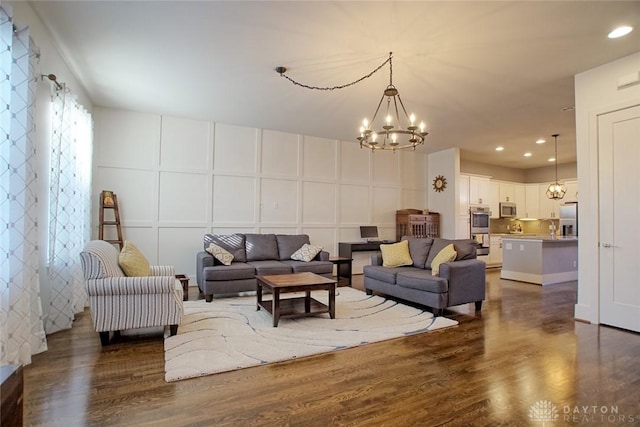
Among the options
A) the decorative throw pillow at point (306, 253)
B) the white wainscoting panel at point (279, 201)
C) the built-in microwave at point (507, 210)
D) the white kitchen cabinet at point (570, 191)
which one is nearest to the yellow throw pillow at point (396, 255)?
the decorative throw pillow at point (306, 253)

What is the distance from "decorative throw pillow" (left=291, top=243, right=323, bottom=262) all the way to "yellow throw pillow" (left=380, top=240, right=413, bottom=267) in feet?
3.77

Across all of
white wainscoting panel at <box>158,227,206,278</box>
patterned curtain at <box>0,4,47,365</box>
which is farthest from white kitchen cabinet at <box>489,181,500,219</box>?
patterned curtain at <box>0,4,47,365</box>

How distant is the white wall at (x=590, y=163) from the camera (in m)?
3.59

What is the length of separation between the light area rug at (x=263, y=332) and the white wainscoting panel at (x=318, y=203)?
244cm

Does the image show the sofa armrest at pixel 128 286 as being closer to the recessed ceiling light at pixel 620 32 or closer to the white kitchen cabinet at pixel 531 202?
the recessed ceiling light at pixel 620 32

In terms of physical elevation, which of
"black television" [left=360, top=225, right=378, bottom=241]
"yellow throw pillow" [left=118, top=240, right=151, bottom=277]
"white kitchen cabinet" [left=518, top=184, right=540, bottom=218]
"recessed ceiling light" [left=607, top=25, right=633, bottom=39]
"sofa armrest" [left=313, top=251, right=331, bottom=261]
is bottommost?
"sofa armrest" [left=313, top=251, right=331, bottom=261]

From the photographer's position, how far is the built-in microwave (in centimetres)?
880

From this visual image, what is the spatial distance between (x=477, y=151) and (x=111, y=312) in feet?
25.0

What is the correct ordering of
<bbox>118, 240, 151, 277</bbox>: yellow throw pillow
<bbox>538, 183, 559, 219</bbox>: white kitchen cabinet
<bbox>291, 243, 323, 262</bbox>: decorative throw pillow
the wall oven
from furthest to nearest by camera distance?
<bbox>538, 183, 559, 219</bbox>: white kitchen cabinet < the wall oven < <bbox>291, 243, 323, 262</bbox>: decorative throw pillow < <bbox>118, 240, 151, 277</bbox>: yellow throw pillow

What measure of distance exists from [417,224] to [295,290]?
4.59 metres

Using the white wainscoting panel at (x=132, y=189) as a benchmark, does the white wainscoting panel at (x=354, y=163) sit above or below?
above

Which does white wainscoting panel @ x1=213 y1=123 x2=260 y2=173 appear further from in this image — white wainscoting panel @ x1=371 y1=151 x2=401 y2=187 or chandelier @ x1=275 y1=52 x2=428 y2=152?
white wainscoting panel @ x1=371 y1=151 x2=401 y2=187

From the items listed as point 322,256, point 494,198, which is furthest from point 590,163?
point 494,198

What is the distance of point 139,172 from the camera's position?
533cm
